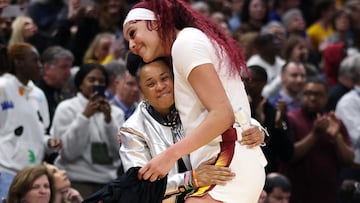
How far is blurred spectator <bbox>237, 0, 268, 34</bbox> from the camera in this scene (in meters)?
12.0

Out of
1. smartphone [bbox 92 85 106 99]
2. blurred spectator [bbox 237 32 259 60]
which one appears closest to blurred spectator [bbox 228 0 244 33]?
blurred spectator [bbox 237 32 259 60]

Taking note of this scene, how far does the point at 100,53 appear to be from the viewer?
10.1 meters

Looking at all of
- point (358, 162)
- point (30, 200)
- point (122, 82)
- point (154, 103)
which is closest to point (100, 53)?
point (122, 82)

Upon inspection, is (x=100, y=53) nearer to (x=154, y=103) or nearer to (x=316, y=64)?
(x=316, y=64)

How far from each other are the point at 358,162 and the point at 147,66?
4393mm

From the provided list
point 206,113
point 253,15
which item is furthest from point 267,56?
point 206,113

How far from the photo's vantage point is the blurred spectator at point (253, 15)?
1197 cm

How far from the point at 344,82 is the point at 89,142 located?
9.32ft

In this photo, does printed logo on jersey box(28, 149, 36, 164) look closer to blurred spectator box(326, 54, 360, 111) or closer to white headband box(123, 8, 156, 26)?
white headband box(123, 8, 156, 26)

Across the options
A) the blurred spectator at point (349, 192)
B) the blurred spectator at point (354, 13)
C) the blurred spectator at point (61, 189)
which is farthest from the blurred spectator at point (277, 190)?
the blurred spectator at point (354, 13)

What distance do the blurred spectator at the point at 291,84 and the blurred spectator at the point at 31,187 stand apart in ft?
9.94

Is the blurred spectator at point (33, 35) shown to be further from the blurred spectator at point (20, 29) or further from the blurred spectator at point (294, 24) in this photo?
the blurred spectator at point (294, 24)

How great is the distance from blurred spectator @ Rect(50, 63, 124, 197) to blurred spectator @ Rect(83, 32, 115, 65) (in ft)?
6.30

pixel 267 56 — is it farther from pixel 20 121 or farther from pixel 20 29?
pixel 20 121
